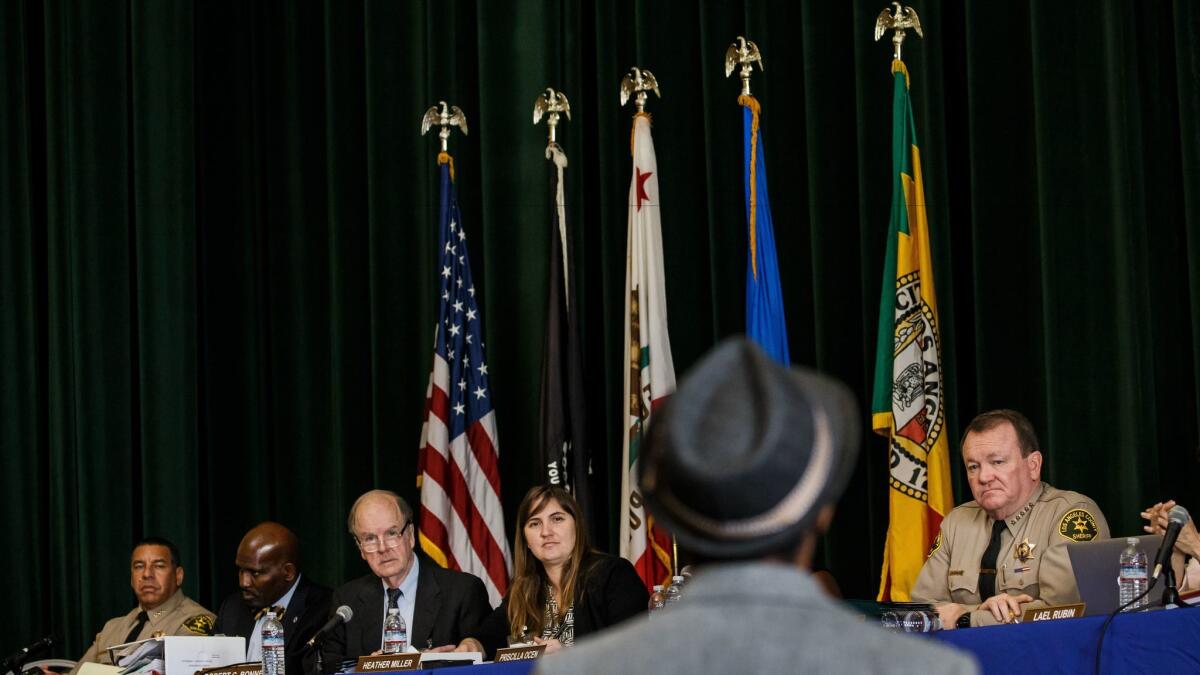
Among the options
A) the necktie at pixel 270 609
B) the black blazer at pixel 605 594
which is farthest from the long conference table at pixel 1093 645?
the necktie at pixel 270 609

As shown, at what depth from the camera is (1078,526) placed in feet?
15.2

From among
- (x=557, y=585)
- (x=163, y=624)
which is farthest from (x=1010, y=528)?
(x=163, y=624)

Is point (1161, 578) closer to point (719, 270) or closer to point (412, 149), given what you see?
point (719, 270)

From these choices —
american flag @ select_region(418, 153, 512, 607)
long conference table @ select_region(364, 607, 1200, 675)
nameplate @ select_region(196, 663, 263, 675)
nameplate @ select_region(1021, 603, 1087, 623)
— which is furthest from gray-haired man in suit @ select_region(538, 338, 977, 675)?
american flag @ select_region(418, 153, 512, 607)

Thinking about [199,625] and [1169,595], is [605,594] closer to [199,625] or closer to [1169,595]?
[1169,595]

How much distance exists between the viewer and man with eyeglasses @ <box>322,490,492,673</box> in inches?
209

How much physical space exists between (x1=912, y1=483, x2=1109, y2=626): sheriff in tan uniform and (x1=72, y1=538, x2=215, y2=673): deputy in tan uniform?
3.13 m

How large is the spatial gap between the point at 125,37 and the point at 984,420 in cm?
509

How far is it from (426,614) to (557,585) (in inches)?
21.7

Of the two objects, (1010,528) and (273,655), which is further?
(1010,528)

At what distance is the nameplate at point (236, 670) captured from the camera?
180 inches

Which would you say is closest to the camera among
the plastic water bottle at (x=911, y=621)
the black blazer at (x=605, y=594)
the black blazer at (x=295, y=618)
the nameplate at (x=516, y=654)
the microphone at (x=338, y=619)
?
the plastic water bottle at (x=911, y=621)

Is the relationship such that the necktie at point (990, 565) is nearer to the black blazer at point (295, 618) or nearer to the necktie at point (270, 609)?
the black blazer at point (295, 618)

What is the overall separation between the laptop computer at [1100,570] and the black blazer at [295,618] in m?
2.78
